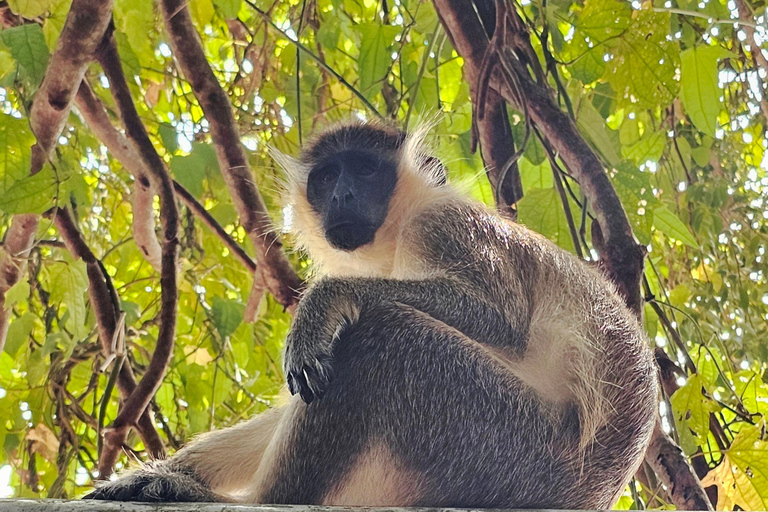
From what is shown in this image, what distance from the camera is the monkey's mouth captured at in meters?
3.81

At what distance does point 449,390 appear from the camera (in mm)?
2646

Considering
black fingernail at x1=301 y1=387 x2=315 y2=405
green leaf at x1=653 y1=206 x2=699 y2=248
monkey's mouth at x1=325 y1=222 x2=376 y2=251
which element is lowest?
black fingernail at x1=301 y1=387 x2=315 y2=405

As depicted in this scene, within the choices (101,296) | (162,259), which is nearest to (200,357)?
(101,296)

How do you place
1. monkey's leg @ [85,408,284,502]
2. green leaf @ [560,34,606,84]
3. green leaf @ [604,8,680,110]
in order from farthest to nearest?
green leaf @ [560,34,606,84] < green leaf @ [604,8,680,110] < monkey's leg @ [85,408,284,502]

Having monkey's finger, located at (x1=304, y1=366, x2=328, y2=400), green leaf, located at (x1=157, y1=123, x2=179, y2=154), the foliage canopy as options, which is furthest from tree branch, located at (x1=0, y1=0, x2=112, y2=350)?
monkey's finger, located at (x1=304, y1=366, x2=328, y2=400)

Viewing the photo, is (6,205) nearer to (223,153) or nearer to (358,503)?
(223,153)

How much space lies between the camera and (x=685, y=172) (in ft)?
17.2

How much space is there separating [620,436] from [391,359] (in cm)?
98

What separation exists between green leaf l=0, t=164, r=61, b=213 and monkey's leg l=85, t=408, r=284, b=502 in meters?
1.11

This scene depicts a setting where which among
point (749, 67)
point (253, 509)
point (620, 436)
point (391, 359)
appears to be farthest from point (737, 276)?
point (253, 509)

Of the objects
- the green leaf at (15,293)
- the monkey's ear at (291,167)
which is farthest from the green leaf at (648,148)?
the green leaf at (15,293)

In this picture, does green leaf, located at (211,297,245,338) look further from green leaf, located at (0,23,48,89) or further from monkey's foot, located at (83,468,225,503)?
green leaf, located at (0,23,48,89)

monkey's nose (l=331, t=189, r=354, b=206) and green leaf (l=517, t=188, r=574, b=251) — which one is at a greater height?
monkey's nose (l=331, t=189, r=354, b=206)

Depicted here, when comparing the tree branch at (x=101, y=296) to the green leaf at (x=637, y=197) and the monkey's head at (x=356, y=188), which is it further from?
the green leaf at (x=637, y=197)
